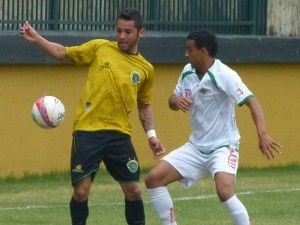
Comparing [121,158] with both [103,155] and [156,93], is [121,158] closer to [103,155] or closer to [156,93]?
[103,155]

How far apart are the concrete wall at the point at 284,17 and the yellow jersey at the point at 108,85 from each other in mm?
7908

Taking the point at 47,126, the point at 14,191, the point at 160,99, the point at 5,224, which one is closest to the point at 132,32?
the point at 47,126

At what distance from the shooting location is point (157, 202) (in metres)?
11.3

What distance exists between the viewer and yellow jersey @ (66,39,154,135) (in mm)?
11234

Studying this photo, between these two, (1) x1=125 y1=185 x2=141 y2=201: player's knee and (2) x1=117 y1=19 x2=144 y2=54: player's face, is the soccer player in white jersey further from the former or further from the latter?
(2) x1=117 y1=19 x2=144 y2=54: player's face

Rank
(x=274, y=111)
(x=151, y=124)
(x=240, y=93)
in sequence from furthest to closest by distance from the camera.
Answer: (x=274, y=111) < (x=151, y=124) < (x=240, y=93)

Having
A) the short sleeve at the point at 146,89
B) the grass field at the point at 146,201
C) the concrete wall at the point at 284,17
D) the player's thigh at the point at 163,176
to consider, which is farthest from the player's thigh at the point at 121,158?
the concrete wall at the point at 284,17

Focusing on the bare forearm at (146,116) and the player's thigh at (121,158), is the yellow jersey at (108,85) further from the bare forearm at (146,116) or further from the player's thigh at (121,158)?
the bare forearm at (146,116)

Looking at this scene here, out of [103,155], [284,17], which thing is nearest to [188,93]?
[103,155]

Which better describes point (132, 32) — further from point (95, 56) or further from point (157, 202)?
point (157, 202)

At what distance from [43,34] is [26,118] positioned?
1078mm

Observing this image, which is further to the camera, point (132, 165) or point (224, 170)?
point (132, 165)

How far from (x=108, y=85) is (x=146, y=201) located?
3.66 m

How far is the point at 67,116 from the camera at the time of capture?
1680 centimetres
